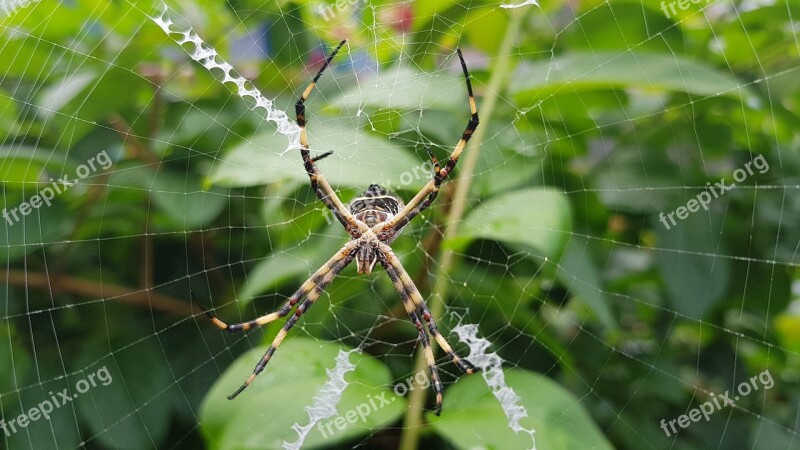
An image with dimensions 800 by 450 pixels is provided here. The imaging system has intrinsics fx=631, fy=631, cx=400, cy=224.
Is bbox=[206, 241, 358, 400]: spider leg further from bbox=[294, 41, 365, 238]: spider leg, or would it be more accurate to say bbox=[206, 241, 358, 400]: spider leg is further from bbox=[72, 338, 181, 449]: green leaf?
bbox=[72, 338, 181, 449]: green leaf

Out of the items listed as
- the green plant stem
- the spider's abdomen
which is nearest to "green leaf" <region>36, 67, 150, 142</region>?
the spider's abdomen

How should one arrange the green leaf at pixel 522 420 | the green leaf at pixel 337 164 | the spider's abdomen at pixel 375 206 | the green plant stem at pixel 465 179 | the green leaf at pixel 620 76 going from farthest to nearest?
the spider's abdomen at pixel 375 206
the green plant stem at pixel 465 179
the green leaf at pixel 620 76
the green leaf at pixel 337 164
the green leaf at pixel 522 420


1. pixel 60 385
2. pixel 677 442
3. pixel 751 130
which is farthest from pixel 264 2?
pixel 677 442

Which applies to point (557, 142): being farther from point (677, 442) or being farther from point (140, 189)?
point (140, 189)

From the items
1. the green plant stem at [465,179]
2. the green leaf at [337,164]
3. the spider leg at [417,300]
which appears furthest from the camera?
the spider leg at [417,300]

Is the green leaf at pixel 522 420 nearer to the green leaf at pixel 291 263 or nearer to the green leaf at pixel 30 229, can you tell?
the green leaf at pixel 291 263

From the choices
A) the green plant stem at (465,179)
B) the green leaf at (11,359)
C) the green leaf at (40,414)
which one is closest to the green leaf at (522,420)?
the green plant stem at (465,179)
